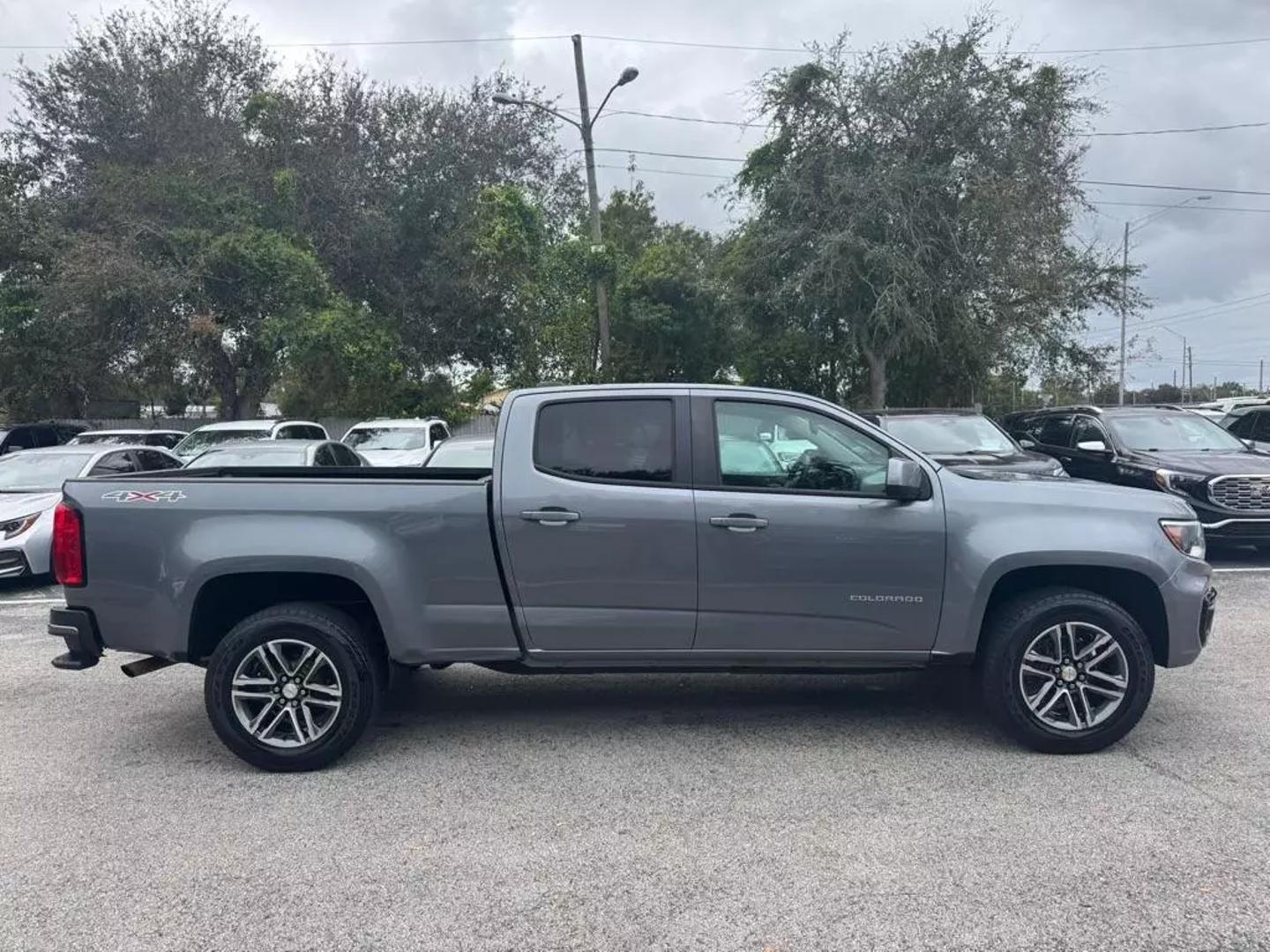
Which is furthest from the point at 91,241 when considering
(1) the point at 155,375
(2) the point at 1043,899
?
(2) the point at 1043,899

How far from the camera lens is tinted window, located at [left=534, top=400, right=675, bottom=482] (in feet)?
15.5

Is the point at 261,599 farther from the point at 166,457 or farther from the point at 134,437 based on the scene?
the point at 134,437

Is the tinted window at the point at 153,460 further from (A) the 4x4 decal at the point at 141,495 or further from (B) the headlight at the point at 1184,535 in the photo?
(B) the headlight at the point at 1184,535

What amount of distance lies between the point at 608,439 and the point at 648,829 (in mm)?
1879

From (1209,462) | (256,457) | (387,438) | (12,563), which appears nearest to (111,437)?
(387,438)

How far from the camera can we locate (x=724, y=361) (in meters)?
27.7

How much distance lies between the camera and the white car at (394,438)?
15852 millimetres

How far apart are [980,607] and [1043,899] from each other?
61.8 inches

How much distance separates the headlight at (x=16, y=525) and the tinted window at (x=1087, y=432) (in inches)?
470

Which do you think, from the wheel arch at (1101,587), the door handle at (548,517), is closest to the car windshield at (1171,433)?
the wheel arch at (1101,587)

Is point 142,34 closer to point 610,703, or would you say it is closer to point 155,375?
point 155,375

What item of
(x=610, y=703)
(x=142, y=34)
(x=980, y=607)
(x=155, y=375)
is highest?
(x=142, y=34)

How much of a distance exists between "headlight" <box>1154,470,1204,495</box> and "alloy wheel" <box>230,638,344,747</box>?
29.6 ft

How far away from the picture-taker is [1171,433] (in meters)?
11.5
